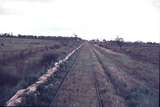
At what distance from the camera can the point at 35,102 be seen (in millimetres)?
13406

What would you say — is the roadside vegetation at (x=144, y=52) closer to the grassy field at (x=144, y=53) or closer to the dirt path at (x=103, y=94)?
the grassy field at (x=144, y=53)

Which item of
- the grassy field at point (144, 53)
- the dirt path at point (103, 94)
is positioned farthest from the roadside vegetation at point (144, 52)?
the dirt path at point (103, 94)

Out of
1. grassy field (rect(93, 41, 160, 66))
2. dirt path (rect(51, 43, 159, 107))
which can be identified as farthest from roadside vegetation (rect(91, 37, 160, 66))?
dirt path (rect(51, 43, 159, 107))

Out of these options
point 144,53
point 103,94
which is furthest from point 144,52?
point 103,94

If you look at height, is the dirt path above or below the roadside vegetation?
above

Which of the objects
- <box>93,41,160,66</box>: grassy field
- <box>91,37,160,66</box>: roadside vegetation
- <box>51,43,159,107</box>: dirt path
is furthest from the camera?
<box>91,37,160,66</box>: roadside vegetation

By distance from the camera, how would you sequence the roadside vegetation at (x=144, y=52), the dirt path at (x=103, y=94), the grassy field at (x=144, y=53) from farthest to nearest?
the roadside vegetation at (x=144, y=52) < the grassy field at (x=144, y=53) < the dirt path at (x=103, y=94)

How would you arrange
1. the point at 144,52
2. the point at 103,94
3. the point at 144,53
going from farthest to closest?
the point at 144,52, the point at 144,53, the point at 103,94

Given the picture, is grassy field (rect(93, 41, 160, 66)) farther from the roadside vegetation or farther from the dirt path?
the dirt path

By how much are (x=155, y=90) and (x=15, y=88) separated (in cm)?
697

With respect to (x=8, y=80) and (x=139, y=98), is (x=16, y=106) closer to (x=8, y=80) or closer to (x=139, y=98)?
(x=139, y=98)

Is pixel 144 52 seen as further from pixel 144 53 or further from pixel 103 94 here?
pixel 103 94

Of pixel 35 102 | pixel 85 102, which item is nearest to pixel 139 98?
pixel 85 102

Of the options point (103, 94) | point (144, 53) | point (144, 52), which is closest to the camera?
point (103, 94)
